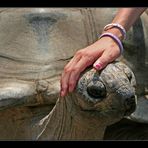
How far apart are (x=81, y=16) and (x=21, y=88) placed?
473 millimetres

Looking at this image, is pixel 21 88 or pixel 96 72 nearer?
pixel 96 72

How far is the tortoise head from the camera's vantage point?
1673 mm

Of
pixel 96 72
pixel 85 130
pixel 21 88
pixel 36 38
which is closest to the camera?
pixel 96 72

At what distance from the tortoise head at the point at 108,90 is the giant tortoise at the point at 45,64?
0.73ft

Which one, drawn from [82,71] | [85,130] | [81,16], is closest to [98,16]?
[81,16]

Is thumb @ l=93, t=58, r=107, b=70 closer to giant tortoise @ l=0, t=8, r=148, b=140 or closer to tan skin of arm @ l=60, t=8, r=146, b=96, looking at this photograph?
tan skin of arm @ l=60, t=8, r=146, b=96

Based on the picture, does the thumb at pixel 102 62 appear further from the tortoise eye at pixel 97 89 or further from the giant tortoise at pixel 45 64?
the giant tortoise at pixel 45 64

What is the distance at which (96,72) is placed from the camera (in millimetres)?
1690

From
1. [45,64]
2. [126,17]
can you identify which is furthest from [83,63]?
[45,64]

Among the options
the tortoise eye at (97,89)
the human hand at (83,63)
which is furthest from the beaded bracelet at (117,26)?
the tortoise eye at (97,89)

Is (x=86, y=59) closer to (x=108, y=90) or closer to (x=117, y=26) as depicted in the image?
(x=108, y=90)

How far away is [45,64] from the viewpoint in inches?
92.4

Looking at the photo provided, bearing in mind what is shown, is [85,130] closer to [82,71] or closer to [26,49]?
[82,71]

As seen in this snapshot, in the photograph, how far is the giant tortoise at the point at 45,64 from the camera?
2090mm
